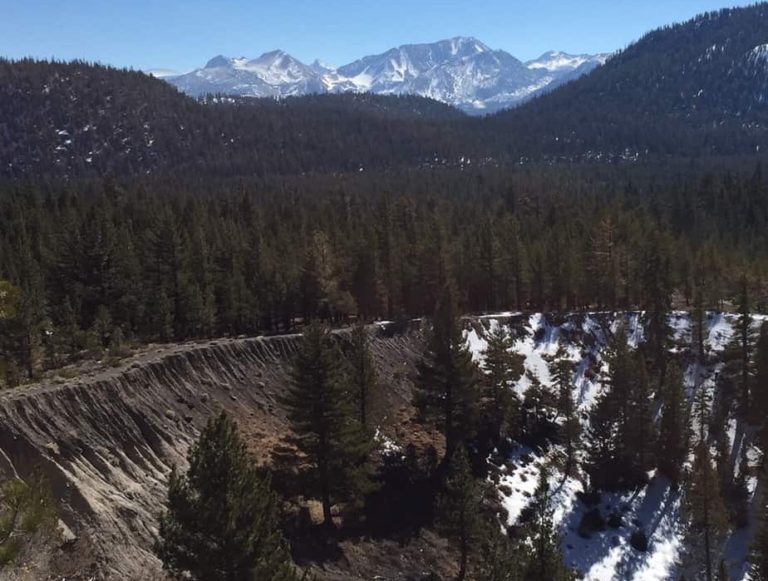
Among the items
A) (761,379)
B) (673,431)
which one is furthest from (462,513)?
(761,379)

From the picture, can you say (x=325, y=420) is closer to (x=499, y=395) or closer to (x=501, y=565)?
(x=501, y=565)

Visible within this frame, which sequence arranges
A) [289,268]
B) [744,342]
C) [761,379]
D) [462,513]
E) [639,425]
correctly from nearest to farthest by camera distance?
1. [462,513]
2. [639,425]
3. [761,379]
4. [744,342]
5. [289,268]

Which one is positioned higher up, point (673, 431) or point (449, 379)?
point (449, 379)

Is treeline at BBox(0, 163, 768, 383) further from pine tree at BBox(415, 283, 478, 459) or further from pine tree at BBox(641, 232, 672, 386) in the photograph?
pine tree at BBox(415, 283, 478, 459)

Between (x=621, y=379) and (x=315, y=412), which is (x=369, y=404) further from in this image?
(x=621, y=379)

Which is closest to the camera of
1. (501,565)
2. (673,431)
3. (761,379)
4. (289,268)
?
(501,565)

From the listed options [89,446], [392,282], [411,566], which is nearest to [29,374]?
[89,446]

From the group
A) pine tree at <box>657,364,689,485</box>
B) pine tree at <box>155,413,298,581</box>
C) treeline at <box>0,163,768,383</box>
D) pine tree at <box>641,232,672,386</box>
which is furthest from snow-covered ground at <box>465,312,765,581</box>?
pine tree at <box>155,413,298,581</box>
